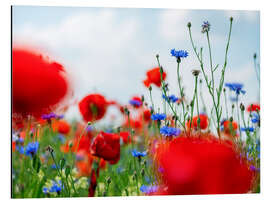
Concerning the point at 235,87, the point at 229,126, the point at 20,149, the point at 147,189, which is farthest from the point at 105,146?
the point at 235,87

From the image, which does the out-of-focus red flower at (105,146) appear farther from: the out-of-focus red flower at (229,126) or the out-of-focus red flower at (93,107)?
the out-of-focus red flower at (229,126)

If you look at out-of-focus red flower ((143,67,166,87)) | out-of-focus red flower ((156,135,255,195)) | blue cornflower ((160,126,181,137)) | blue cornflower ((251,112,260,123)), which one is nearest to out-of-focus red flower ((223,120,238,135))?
blue cornflower ((251,112,260,123))

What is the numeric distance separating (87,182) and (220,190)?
1302 millimetres

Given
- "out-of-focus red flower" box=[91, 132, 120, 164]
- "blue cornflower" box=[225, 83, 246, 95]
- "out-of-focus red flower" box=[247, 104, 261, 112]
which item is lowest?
"out-of-focus red flower" box=[91, 132, 120, 164]

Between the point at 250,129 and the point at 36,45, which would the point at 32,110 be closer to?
the point at 36,45

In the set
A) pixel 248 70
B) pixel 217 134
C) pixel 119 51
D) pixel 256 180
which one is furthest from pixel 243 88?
pixel 119 51

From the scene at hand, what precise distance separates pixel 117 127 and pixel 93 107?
0.21 metres

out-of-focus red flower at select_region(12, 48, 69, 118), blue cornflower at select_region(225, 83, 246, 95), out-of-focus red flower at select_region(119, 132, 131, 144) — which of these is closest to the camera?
out-of-focus red flower at select_region(12, 48, 69, 118)

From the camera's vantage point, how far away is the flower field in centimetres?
217

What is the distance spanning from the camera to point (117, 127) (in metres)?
2.44

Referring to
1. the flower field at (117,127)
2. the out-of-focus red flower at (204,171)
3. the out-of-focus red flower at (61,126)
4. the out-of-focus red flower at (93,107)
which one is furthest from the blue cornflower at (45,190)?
the out-of-focus red flower at (204,171)

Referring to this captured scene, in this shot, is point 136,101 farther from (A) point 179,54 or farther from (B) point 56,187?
(B) point 56,187

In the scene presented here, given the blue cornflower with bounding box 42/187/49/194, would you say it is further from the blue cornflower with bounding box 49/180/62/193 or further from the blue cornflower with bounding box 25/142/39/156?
the blue cornflower with bounding box 25/142/39/156
